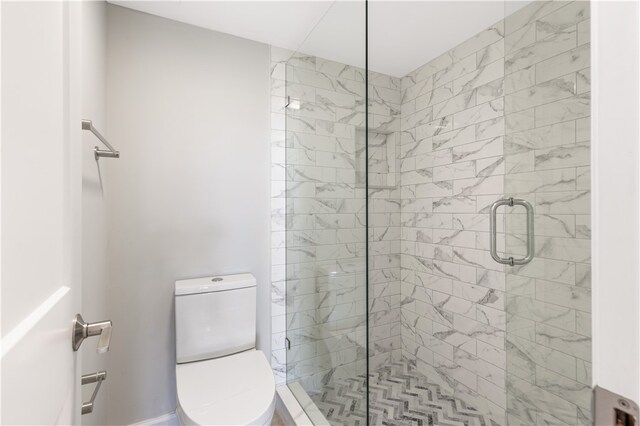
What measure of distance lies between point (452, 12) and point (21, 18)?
1902 mm

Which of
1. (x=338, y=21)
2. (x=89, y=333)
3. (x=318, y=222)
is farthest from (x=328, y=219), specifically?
(x=89, y=333)

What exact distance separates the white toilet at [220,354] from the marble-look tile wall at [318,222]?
30cm

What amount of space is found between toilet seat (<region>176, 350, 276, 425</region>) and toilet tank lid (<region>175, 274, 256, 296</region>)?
359 millimetres

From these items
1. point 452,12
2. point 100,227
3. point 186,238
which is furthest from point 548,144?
point 100,227

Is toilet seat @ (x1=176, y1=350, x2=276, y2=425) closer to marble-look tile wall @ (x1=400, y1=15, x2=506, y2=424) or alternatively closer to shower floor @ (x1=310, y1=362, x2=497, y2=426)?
shower floor @ (x1=310, y1=362, x2=497, y2=426)

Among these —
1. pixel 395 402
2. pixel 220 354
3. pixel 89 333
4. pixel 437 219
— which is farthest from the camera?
A: pixel 437 219

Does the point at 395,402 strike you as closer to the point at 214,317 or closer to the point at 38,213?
the point at 214,317

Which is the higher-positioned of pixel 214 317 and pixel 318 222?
pixel 318 222

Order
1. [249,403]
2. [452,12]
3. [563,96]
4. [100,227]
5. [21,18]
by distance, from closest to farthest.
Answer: [21,18] < [563,96] < [249,403] < [100,227] < [452,12]

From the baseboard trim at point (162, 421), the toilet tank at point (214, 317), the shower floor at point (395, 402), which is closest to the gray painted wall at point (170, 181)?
the baseboard trim at point (162, 421)

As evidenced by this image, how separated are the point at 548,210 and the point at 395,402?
4.99 feet

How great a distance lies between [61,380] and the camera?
47 centimetres

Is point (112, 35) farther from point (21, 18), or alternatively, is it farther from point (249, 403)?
point (249, 403)

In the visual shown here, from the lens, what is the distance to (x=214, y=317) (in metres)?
1.56
